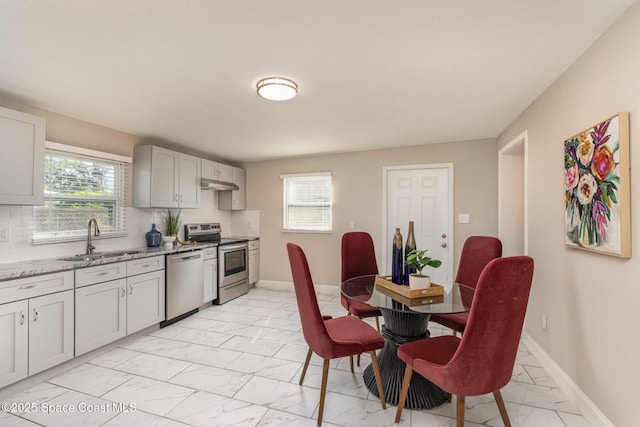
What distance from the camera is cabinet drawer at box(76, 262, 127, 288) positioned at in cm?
251

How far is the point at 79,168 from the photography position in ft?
10.0

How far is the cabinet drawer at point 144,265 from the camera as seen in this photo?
2989 millimetres

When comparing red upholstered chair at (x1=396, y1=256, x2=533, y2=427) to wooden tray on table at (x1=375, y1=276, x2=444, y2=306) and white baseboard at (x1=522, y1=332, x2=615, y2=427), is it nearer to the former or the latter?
wooden tray on table at (x1=375, y1=276, x2=444, y2=306)

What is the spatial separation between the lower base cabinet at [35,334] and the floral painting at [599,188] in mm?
3783

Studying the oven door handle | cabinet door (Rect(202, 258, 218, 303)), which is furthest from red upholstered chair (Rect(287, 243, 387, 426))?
the oven door handle

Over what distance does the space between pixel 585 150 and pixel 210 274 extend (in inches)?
162

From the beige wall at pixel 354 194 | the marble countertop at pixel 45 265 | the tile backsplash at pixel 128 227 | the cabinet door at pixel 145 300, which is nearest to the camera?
the marble countertop at pixel 45 265

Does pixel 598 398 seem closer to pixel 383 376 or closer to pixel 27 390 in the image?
pixel 383 376

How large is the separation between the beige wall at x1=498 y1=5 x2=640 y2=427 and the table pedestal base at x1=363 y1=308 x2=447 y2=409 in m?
0.92

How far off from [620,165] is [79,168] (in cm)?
437

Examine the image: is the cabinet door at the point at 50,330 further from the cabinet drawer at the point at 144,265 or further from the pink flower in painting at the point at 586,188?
the pink flower in painting at the point at 586,188

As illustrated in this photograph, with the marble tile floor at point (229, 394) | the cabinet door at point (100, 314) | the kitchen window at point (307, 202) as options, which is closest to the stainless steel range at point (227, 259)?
the kitchen window at point (307, 202)

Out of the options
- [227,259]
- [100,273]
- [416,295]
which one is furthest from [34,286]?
[416,295]

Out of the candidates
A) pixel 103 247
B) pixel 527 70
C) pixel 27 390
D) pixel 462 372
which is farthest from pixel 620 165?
pixel 103 247
